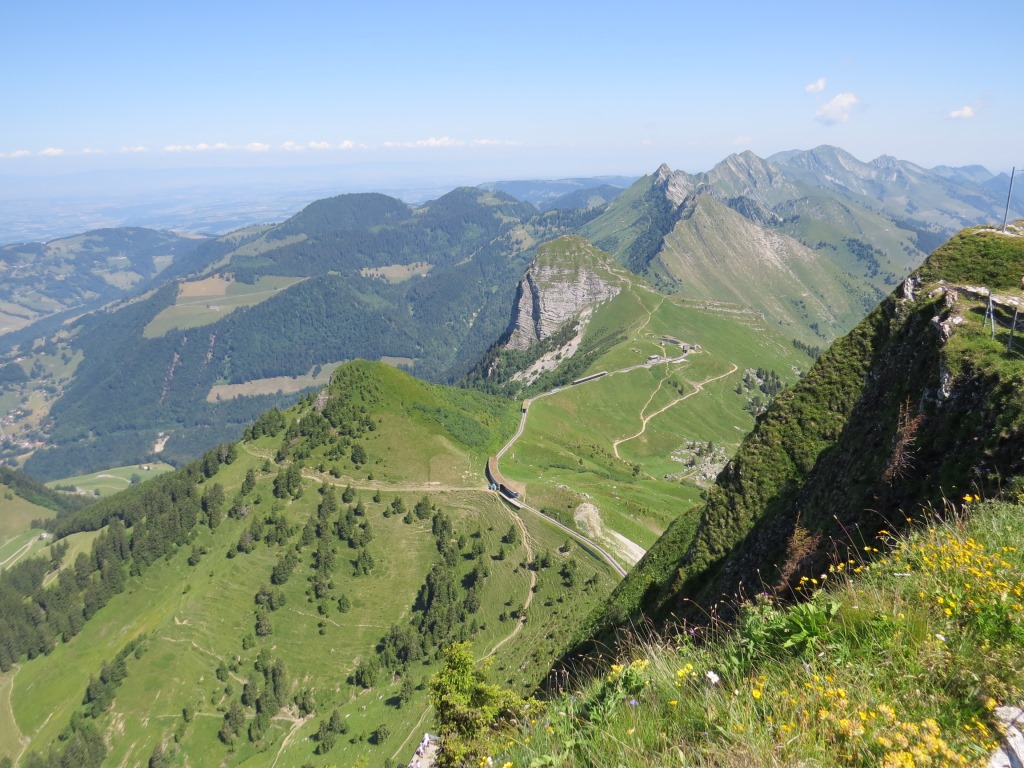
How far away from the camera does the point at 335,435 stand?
14800 centimetres

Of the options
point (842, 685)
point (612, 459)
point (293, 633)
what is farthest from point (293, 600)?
point (842, 685)

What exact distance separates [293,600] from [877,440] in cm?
11991

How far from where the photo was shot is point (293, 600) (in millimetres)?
115125

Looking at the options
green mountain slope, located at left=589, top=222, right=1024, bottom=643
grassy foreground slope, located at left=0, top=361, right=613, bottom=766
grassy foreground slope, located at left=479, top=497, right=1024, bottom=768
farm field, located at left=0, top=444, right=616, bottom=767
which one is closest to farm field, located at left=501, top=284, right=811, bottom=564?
grassy foreground slope, located at left=0, top=361, right=613, bottom=766

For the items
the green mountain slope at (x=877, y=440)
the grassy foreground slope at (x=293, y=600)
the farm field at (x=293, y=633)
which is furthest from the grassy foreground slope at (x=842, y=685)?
the farm field at (x=293, y=633)

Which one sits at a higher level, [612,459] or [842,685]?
[842,685]

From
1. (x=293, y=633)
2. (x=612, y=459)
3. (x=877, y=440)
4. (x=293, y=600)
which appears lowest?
(x=293, y=633)

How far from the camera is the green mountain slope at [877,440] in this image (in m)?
18.0

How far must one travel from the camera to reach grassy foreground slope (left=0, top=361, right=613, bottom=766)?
3770 inches

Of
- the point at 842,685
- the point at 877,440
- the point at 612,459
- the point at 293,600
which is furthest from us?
the point at 612,459

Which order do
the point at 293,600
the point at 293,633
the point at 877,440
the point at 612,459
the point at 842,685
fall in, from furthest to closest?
the point at 612,459 < the point at 293,600 < the point at 293,633 < the point at 877,440 < the point at 842,685

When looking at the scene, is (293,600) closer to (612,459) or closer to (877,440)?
(612,459)

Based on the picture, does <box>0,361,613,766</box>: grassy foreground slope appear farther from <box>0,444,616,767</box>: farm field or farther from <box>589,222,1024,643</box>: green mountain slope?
<box>589,222,1024,643</box>: green mountain slope

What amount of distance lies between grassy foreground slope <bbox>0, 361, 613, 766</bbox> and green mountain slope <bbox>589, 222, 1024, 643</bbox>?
40586 millimetres
